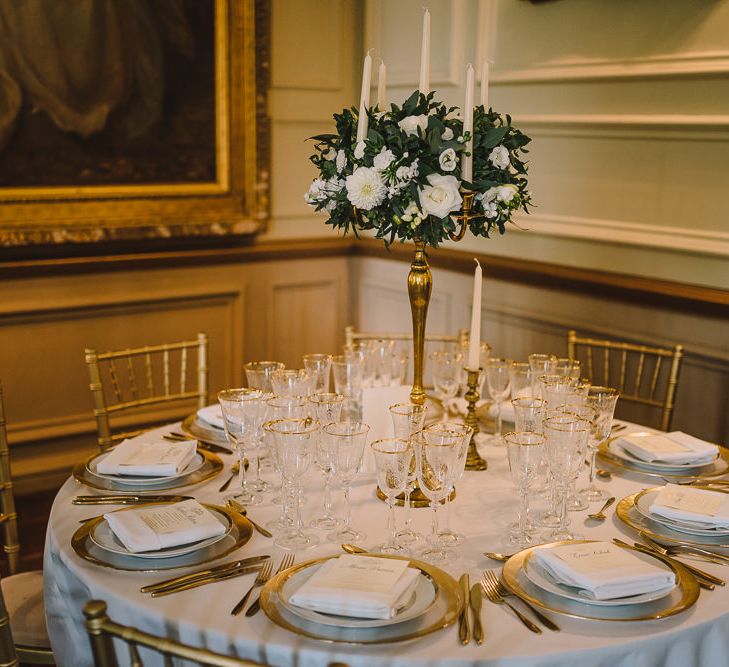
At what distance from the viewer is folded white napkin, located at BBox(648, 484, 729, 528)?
5.72 feet

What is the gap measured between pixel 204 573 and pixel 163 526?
0.15 metres

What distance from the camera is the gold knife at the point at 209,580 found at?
1512 mm

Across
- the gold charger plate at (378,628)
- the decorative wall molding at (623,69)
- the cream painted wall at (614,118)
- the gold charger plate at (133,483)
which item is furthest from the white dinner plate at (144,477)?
the decorative wall molding at (623,69)

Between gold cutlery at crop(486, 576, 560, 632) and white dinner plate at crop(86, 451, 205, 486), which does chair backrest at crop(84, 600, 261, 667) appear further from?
white dinner plate at crop(86, 451, 205, 486)

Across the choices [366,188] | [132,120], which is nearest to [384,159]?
[366,188]

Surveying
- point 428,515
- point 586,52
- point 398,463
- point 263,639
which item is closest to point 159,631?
point 263,639

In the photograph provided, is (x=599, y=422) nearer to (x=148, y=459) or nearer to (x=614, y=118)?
(x=148, y=459)

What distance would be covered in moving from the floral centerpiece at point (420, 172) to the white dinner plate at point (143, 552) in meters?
0.72

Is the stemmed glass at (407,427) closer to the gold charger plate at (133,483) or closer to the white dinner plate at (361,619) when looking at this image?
the white dinner plate at (361,619)

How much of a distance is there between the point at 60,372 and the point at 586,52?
2.56 metres

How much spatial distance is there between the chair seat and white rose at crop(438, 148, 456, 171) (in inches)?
51.3

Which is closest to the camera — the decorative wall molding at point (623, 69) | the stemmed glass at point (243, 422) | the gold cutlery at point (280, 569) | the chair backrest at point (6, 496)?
the gold cutlery at point (280, 569)

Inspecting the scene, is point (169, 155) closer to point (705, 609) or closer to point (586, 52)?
point (586, 52)

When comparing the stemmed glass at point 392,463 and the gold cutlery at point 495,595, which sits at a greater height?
the stemmed glass at point 392,463
